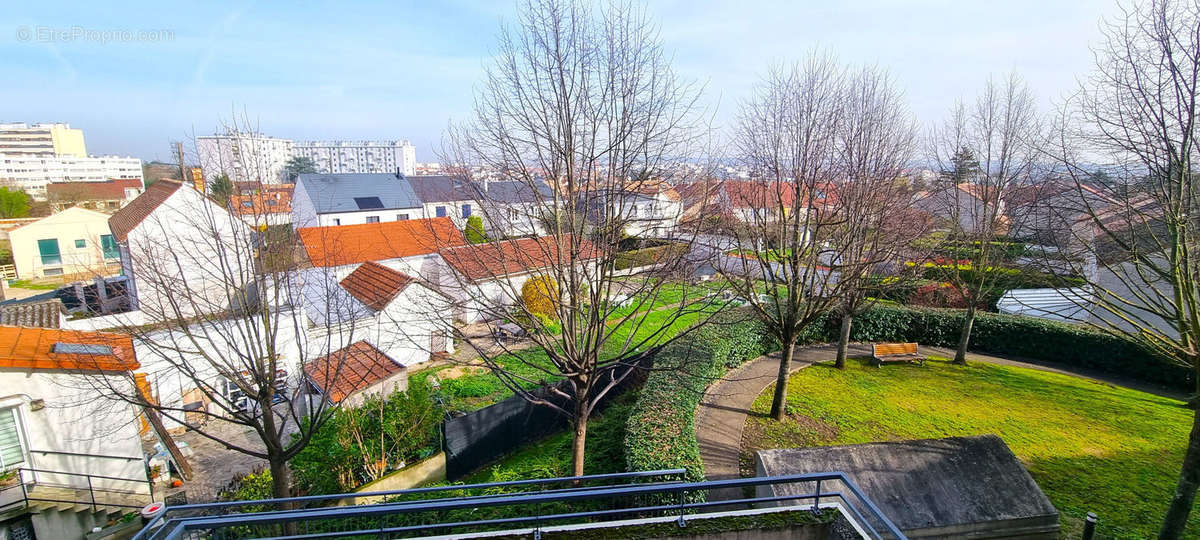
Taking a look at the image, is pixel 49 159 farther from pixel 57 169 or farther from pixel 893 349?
pixel 893 349

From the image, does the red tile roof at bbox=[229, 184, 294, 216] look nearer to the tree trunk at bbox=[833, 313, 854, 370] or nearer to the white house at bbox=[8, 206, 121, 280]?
the tree trunk at bbox=[833, 313, 854, 370]

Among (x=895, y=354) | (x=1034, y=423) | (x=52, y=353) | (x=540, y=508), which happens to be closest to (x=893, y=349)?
(x=895, y=354)

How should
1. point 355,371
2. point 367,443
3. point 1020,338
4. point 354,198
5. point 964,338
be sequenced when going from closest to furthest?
1. point 367,443
2. point 355,371
3. point 964,338
4. point 1020,338
5. point 354,198

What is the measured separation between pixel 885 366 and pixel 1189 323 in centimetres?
815

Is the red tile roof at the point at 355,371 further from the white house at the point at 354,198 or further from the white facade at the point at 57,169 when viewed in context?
the white facade at the point at 57,169

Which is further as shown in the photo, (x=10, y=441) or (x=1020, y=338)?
(x=1020, y=338)

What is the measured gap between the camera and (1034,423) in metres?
11.8

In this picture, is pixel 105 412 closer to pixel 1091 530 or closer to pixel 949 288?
pixel 1091 530

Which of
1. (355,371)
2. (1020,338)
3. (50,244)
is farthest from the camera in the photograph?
(50,244)

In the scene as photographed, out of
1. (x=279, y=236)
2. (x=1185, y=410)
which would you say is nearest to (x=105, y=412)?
(x=279, y=236)

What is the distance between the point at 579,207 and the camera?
7.42m

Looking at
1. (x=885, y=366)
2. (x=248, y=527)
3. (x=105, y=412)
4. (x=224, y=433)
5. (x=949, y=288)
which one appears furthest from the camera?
(x=949, y=288)

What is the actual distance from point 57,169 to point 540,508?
146 meters

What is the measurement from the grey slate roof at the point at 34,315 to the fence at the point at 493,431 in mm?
10763
